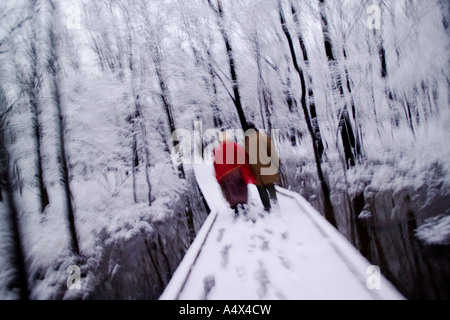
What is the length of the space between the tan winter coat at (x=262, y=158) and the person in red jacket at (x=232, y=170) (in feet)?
0.39

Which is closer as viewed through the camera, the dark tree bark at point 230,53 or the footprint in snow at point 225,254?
the footprint in snow at point 225,254

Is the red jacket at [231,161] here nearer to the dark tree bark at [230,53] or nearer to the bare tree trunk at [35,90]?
the dark tree bark at [230,53]

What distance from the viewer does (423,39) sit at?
515cm

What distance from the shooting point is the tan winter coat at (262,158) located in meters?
3.51

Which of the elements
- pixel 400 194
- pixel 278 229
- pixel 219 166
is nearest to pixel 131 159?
pixel 219 166

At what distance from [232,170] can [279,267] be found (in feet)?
5.90

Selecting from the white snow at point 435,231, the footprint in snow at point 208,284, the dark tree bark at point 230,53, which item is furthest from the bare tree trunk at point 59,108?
the white snow at point 435,231

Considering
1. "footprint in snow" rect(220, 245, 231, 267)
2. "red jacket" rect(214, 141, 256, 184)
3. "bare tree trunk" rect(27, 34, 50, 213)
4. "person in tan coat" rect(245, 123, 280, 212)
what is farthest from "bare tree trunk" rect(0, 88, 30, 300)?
"person in tan coat" rect(245, 123, 280, 212)

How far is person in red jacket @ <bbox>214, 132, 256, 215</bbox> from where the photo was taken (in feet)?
11.5

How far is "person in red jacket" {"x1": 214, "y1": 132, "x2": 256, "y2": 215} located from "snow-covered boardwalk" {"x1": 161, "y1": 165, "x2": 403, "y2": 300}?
744 millimetres

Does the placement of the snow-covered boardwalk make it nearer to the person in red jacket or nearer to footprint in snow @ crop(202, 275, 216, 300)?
footprint in snow @ crop(202, 275, 216, 300)

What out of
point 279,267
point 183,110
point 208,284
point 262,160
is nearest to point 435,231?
point 262,160

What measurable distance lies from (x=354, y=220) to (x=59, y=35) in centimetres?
864

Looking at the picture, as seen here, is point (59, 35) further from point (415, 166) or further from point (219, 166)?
Answer: point (415, 166)
